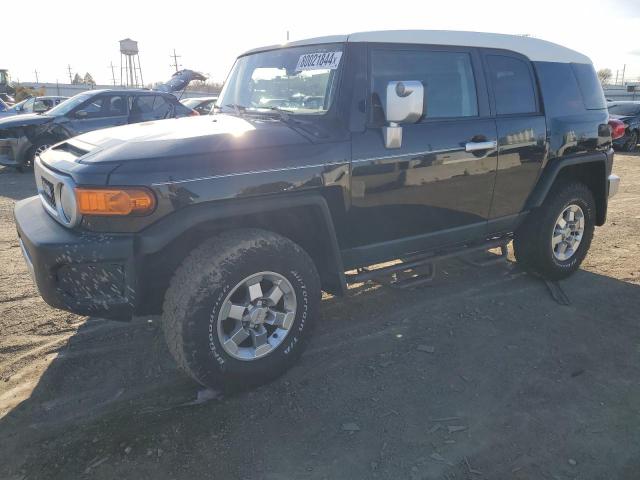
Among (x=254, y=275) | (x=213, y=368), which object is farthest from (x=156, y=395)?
(x=254, y=275)

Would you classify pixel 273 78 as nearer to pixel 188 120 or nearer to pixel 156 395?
pixel 188 120

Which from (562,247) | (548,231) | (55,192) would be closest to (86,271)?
(55,192)

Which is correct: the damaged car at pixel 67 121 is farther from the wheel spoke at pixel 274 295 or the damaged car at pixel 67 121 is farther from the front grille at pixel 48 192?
the wheel spoke at pixel 274 295

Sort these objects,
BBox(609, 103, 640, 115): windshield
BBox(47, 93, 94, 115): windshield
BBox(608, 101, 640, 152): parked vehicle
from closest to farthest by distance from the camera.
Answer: BBox(47, 93, 94, 115): windshield
BBox(608, 101, 640, 152): parked vehicle
BBox(609, 103, 640, 115): windshield

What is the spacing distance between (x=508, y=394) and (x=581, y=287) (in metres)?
2.17

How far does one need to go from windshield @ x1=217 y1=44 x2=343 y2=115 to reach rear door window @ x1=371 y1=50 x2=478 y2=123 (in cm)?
31

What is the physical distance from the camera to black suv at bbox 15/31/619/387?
2.57m

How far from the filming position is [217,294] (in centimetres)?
269

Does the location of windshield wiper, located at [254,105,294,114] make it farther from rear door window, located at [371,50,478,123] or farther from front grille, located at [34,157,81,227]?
front grille, located at [34,157,81,227]

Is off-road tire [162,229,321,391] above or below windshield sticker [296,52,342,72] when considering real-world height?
below

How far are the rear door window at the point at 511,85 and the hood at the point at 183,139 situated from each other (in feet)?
6.03

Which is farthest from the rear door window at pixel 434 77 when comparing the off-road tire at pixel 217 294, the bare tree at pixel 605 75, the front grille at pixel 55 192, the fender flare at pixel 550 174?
the bare tree at pixel 605 75

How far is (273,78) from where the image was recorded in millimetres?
3625

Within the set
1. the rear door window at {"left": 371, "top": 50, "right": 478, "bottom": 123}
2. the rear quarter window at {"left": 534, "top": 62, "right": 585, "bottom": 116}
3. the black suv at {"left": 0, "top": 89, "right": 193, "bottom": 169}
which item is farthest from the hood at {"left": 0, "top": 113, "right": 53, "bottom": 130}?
the rear quarter window at {"left": 534, "top": 62, "right": 585, "bottom": 116}
